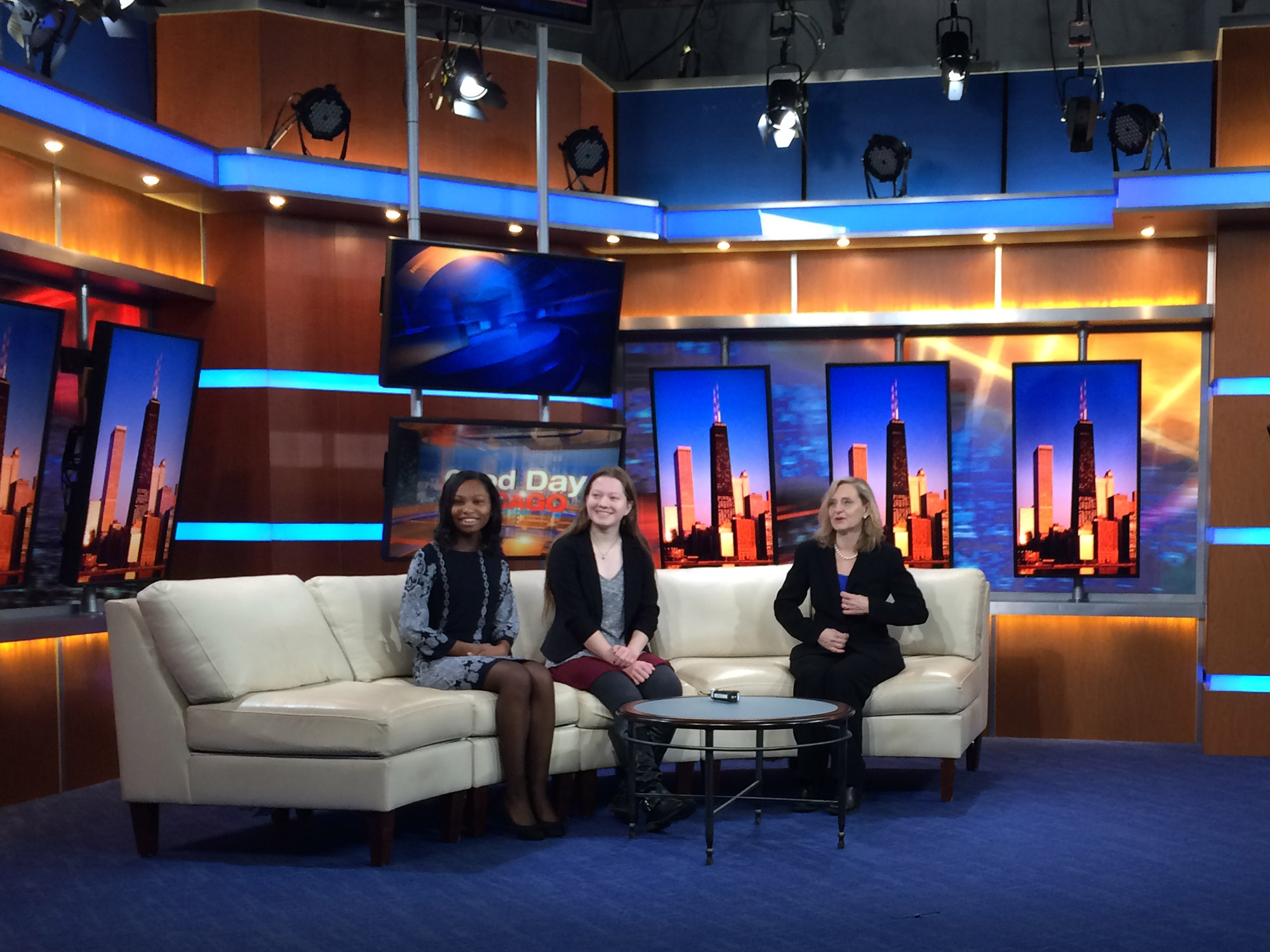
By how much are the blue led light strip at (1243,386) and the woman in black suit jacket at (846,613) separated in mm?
2064

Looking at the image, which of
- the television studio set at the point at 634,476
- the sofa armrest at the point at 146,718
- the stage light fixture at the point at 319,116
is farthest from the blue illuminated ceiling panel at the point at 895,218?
the sofa armrest at the point at 146,718

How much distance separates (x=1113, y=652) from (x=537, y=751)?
11.7 feet

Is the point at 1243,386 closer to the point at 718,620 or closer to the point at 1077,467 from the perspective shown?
the point at 1077,467

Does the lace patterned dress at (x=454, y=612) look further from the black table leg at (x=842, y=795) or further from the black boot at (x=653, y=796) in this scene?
the black table leg at (x=842, y=795)

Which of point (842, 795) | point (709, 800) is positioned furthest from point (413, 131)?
point (842, 795)

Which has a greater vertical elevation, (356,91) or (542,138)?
(356,91)

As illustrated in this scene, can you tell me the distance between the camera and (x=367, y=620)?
16.4 feet

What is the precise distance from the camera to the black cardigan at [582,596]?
5.10m

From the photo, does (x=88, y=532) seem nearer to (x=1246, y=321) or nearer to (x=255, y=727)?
(x=255, y=727)

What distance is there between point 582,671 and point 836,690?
1.00m

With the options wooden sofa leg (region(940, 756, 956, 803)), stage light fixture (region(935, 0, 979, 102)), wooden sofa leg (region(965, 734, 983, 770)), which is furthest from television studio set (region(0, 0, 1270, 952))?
stage light fixture (region(935, 0, 979, 102))

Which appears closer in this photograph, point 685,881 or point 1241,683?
point 685,881

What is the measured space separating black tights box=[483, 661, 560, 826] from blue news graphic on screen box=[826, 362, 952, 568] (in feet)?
8.71

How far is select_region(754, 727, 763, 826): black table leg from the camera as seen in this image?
15.0ft
